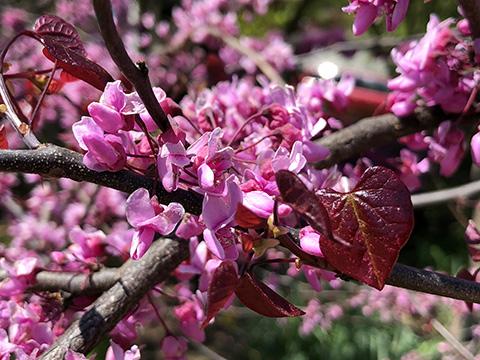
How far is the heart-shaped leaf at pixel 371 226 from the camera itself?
0.51 meters

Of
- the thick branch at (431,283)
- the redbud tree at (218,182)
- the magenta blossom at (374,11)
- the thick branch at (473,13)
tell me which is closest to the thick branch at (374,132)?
the redbud tree at (218,182)

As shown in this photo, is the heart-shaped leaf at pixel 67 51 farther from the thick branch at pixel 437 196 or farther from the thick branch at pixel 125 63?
the thick branch at pixel 437 196

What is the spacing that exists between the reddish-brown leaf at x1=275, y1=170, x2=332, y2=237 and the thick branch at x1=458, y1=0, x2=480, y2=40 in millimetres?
461

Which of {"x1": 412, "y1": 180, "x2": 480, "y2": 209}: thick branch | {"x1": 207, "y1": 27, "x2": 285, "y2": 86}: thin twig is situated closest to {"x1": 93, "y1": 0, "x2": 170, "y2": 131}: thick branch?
{"x1": 412, "y1": 180, "x2": 480, "y2": 209}: thick branch

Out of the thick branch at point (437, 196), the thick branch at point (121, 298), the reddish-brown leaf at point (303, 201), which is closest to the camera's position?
the reddish-brown leaf at point (303, 201)

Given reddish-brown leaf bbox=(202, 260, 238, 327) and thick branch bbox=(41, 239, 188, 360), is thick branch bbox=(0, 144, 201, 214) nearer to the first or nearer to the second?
reddish-brown leaf bbox=(202, 260, 238, 327)

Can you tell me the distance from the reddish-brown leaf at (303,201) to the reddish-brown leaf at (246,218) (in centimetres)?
7

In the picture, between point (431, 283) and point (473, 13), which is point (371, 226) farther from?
point (473, 13)

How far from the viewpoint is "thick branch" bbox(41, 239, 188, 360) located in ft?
2.20

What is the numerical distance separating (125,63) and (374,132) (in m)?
0.62

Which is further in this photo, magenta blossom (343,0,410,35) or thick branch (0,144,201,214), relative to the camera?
magenta blossom (343,0,410,35)

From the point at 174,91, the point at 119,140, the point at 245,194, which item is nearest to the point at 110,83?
the point at 119,140

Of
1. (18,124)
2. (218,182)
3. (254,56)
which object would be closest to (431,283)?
(218,182)

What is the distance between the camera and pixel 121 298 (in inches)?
29.1
